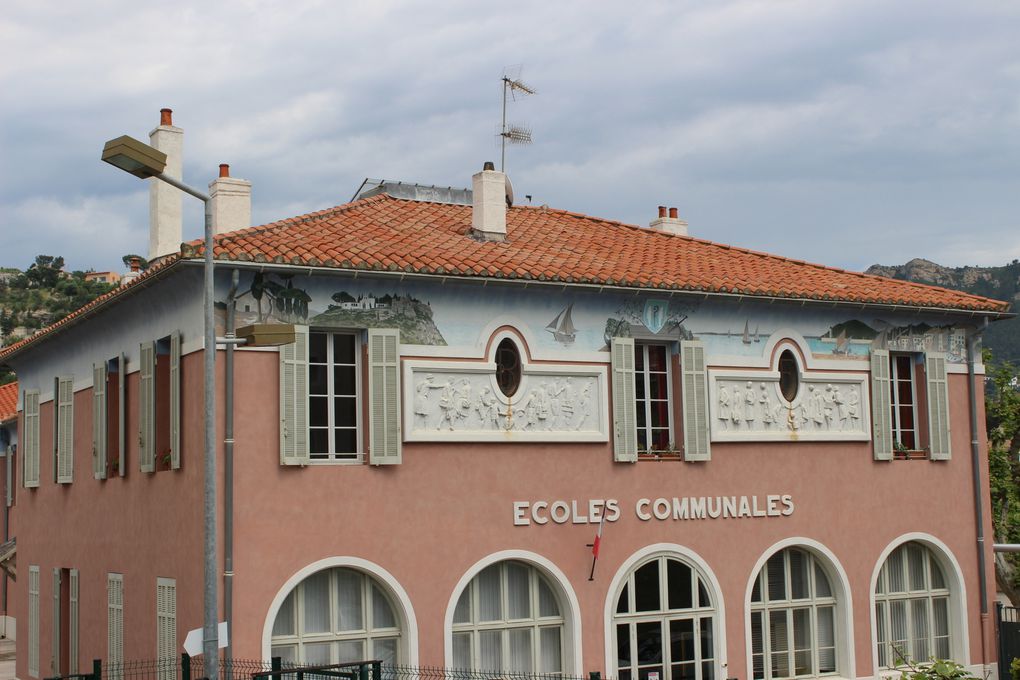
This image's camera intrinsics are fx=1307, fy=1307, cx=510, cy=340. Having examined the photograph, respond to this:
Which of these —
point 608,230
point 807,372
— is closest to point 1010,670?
point 807,372

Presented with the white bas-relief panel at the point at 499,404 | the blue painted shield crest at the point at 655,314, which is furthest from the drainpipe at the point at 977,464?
the white bas-relief panel at the point at 499,404

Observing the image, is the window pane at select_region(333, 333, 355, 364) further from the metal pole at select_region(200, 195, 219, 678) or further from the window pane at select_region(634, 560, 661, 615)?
the window pane at select_region(634, 560, 661, 615)

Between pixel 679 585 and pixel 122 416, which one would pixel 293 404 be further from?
pixel 679 585

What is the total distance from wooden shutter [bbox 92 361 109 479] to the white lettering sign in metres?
6.49

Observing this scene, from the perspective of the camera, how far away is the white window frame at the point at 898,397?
2122 cm

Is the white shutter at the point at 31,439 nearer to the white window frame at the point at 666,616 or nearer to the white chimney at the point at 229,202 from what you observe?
the white chimney at the point at 229,202

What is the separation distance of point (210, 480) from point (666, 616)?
805cm

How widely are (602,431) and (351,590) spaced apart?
4174 mm

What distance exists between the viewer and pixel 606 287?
18.2 m

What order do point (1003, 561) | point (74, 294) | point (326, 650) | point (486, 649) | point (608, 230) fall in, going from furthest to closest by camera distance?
point (74, 294) → point (1003, 561) → point (608, 230) → point (486, 649) → point (326, 650)

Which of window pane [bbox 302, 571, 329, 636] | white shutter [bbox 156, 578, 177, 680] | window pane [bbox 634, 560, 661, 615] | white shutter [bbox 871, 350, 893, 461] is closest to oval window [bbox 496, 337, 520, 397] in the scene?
window pane [bbox 634, 560, 661, 615]

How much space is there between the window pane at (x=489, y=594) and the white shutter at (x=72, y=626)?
7.44m

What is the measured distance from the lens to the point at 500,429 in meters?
17.6

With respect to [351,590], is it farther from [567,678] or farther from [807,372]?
[807,372]
